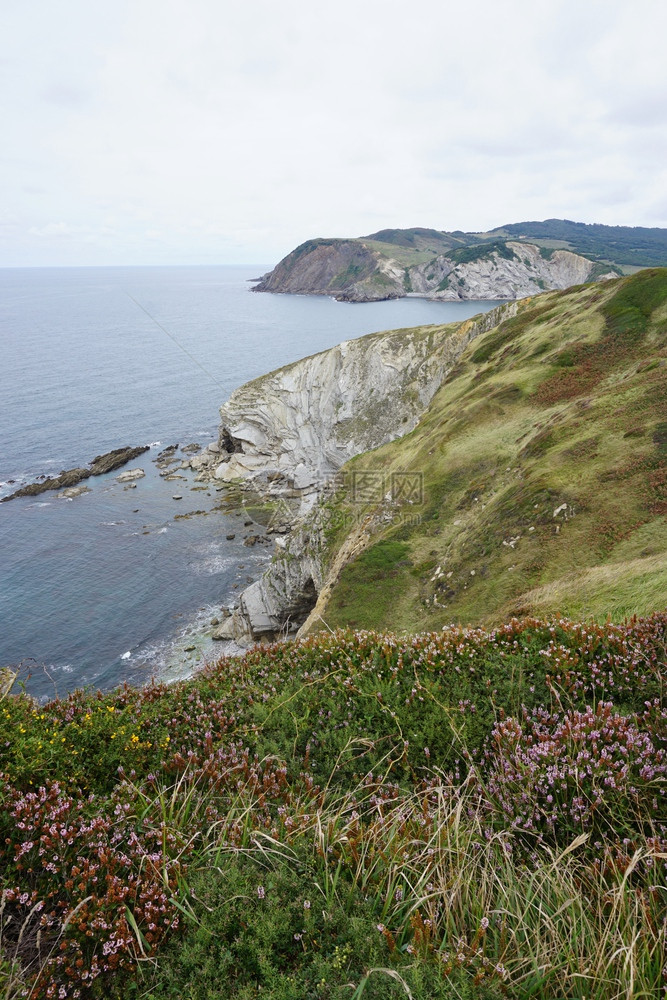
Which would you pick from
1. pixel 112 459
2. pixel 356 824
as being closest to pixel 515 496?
pixel 356 824

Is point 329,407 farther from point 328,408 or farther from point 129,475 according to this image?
point 129,475

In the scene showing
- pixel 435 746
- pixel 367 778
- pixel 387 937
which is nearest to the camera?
pixel 387 937

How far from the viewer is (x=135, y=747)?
7316 mm

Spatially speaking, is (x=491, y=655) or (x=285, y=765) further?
(x=491, y=655)

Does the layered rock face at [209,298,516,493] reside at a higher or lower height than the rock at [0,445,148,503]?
higher

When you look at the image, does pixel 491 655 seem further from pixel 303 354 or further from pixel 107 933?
pixel 303 354

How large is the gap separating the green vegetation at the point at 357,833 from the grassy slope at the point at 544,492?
6.47 m

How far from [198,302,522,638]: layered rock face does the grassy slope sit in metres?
29.2

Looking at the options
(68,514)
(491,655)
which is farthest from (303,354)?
(491,655)

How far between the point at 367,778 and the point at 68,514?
229 ft

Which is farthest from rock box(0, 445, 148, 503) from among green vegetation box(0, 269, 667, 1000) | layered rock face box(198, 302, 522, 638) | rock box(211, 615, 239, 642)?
green vegetation box(0, 269, 667, 1000)

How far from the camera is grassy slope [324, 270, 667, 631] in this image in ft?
61.9

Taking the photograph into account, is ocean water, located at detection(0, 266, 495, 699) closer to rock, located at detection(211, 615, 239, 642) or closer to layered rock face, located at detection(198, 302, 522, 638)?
rock, located at detection(211, 615, 239, 642)

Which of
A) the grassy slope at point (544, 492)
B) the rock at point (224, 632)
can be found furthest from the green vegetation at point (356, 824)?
the rock at point (224, 632)
